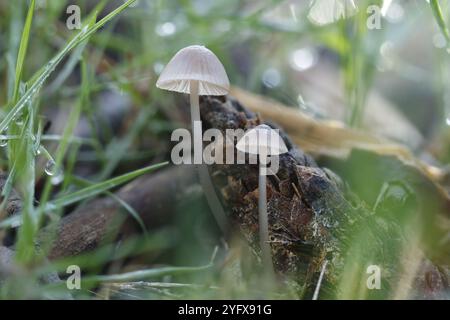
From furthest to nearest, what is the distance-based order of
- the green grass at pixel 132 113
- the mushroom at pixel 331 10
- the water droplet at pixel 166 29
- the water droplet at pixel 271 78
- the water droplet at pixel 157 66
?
1. the water droplet at pixel 271 78
2. the water droplet at pixel 166 29
3. the water droplet at pixel 157 66
4. the mushroom at pixel 331 10
5. the green grass at pixel 132 113

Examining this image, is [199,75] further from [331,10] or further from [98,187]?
[331,10]

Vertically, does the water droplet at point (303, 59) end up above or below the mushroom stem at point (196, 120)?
above

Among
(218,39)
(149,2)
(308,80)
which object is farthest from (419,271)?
(308,80)

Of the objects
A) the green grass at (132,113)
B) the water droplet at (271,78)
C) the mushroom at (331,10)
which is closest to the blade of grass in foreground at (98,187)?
the green grass at (132,113)

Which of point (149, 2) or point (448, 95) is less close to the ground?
point (149, 2)

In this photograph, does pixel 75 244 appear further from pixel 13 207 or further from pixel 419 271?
pixel 419 271

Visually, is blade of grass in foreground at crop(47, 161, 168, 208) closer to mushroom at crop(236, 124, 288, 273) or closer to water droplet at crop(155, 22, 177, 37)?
mushroom at crop(236, 124, 288, 273)

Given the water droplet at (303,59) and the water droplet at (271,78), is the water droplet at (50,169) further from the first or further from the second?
the water droplet at (303,59)
